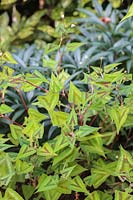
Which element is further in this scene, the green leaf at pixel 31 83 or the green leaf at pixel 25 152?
the green leaf at pixel 31 83

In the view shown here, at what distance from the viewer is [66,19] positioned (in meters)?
3.32

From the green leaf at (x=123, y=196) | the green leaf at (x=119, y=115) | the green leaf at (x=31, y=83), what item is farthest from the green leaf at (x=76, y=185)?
the green leaf at (x=31, y=83)

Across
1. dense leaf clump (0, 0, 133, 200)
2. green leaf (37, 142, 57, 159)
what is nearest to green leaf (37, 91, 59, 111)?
dense leaf clump (0, 0, 133, 200)

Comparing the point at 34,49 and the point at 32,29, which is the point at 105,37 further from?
the point at 32,29

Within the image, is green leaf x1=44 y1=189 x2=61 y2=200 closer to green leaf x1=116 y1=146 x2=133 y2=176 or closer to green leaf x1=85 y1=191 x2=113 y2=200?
green leaf x1=85 y1=191 x2=113 y2=200

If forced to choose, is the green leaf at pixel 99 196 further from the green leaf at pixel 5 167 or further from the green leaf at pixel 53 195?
the green leaf at pixel 5 167

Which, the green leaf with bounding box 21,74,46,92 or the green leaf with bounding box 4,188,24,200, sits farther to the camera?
the green leaf with bounding box 21,74,46,92

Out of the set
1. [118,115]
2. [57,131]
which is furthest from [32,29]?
[118,115]

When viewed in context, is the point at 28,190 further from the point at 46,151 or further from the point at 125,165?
the point at 125,165

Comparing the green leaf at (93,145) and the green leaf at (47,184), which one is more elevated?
the green leaf at (93,145)

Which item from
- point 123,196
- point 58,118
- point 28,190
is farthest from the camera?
point 28,190

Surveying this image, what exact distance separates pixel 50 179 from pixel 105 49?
1.22m

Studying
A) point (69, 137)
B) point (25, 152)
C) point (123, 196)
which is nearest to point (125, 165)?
point (123, 196)

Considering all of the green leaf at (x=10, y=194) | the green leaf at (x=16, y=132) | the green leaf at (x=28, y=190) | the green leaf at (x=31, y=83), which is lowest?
the green leaf at (x=28, y=190)
